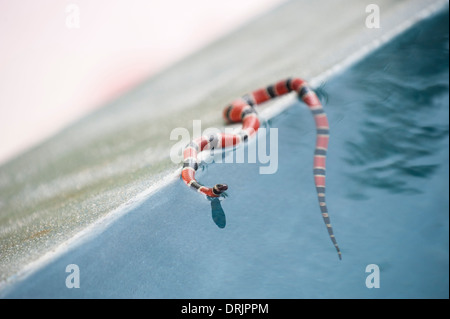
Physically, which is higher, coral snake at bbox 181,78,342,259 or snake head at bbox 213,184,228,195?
coral snake at bbox 181,78,342,259

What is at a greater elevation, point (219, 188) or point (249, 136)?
point (249, 136)

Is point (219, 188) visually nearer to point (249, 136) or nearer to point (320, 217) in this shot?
point (249, 136)

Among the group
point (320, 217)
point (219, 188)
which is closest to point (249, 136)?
point (219, 188)

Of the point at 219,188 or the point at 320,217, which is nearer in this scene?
the point at 219,188

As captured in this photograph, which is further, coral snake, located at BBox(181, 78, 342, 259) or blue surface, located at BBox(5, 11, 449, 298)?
coral snake, located at BBox(181, 78, 342, 259)

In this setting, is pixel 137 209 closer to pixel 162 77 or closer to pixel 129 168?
pixel 129 168

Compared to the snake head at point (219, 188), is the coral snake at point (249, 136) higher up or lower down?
A: higher up

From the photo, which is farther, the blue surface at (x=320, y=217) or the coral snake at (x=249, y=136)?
the coral snake at (x=249, y=136)

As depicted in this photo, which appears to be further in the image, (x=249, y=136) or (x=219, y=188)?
(x=249, y=136)
